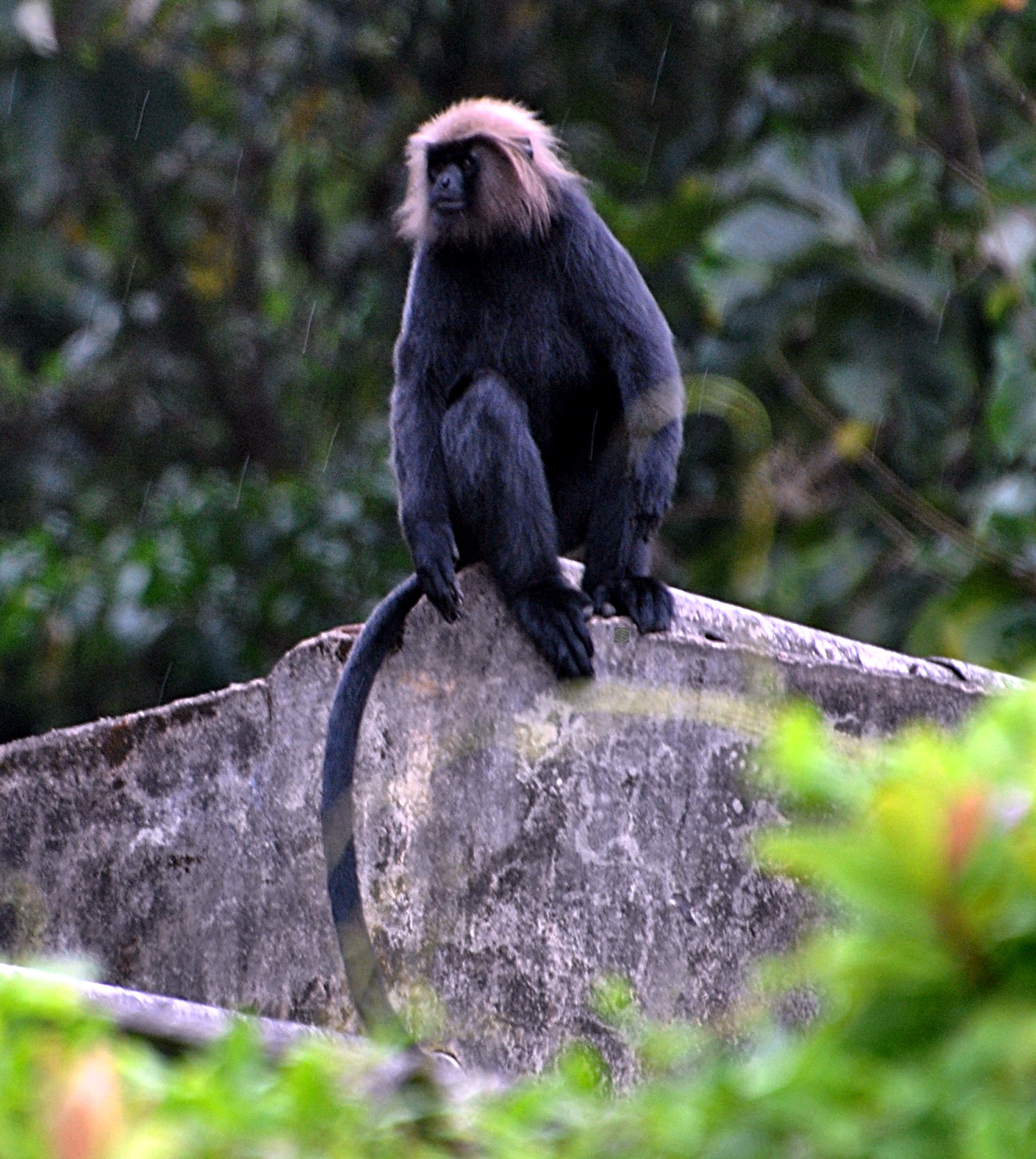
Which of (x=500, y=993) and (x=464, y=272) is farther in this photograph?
(x=464, y=272)

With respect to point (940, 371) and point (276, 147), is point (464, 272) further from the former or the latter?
point (276, 147)

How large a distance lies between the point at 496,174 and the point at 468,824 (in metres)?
1.62

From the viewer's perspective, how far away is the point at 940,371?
7.29 meters

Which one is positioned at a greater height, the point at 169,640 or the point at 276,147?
the point at 276,147

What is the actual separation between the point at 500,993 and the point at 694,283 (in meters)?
4.25

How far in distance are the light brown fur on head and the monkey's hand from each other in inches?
32.6

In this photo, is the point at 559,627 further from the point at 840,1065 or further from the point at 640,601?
the point at 840,1065

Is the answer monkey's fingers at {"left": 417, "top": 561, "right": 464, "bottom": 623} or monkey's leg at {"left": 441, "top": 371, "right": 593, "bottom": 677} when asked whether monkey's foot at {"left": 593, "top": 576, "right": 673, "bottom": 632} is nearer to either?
monkey's leg at {"left": 441, "top": 371, "right": 593, "bottom": 677}

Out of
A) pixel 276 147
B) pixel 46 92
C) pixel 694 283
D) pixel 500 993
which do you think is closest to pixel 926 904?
pixel 500 993

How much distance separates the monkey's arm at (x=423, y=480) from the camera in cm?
378

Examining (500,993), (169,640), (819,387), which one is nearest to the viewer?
(500,993)

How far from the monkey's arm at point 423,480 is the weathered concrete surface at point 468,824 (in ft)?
0.25

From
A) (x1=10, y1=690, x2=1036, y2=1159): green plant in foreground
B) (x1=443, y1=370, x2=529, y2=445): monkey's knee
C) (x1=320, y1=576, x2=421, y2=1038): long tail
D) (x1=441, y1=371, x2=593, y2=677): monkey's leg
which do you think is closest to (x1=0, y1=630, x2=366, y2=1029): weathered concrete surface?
(x1=320, y1=576, x2=421, y2=1038): long tail

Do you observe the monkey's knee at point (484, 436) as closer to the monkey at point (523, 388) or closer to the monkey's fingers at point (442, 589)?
the monkey at point (523, 388)
